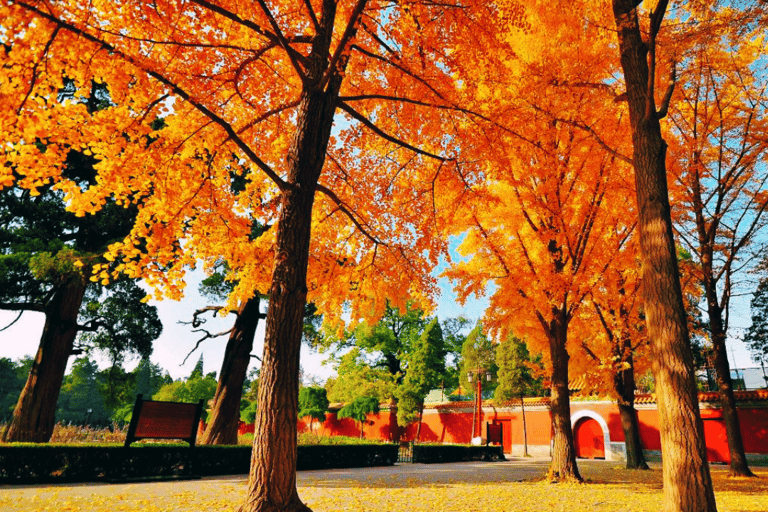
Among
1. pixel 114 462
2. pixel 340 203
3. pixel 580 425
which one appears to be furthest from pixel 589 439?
pixel 340 203

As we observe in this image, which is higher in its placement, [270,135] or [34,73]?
[270,135]

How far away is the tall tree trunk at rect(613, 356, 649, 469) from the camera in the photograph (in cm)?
1398

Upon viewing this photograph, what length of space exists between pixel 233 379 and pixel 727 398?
45.4ft

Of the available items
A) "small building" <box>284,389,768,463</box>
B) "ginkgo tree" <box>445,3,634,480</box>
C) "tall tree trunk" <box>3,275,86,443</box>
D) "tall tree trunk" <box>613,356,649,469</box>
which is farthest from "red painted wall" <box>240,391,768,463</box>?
"tall tree trunk" <box>3,275,86,443</box>

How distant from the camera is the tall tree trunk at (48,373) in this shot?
1034 centimetres

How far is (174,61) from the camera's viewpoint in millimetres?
5707

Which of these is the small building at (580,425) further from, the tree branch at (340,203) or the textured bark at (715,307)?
the tree branch at (340,203)

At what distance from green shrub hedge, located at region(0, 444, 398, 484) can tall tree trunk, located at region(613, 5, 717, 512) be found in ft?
28.1

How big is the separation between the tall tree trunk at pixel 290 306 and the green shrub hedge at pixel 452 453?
12.9 metres

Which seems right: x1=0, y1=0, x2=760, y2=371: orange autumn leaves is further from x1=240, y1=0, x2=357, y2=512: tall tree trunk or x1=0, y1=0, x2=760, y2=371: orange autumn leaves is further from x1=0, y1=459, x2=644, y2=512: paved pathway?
x1=0, y1=459, x2=644, y2=512: paved pathway

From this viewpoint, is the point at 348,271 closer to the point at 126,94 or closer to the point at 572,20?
the point at 126,94

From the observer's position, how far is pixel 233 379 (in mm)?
12695

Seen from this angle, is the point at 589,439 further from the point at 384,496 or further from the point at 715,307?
the point at 384,496

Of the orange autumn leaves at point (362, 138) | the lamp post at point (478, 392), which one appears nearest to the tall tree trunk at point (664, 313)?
the orange autumn leaves at point (362, 138)
